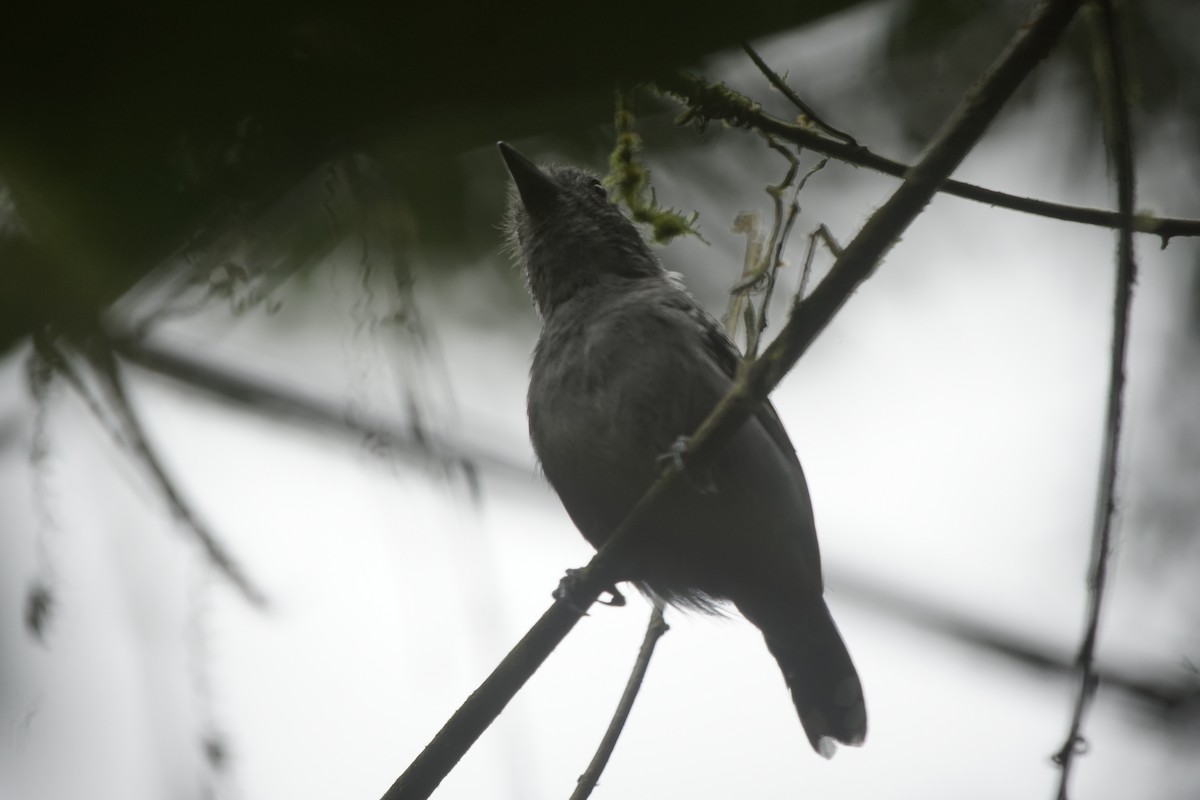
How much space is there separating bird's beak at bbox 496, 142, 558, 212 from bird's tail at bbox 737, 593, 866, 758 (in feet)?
5.84

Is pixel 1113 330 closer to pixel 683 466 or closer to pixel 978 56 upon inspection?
pixel 683 466

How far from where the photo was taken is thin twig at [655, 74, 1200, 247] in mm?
2619

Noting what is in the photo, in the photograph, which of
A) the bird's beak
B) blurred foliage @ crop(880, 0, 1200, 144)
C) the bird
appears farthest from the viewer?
blurred foliage @ crop(880, 0, 1200, 144)

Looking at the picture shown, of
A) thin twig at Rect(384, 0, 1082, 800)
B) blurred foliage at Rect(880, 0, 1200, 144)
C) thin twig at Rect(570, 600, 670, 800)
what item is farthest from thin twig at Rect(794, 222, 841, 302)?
blurred foliage at Rect(880, 0, 1200, 144)

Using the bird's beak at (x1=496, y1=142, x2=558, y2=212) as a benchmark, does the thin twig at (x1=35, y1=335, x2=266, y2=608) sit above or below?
below

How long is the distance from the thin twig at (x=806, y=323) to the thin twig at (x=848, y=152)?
0.28 m

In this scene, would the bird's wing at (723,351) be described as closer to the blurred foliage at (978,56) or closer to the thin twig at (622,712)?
the thin twig at (622,712)

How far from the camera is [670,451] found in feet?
11.2

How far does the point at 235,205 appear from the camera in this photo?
1.85 metres

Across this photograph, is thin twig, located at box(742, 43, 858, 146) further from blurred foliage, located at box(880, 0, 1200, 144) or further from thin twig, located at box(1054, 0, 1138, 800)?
blurred foliage, located at box(880, 0, 1200, 144)

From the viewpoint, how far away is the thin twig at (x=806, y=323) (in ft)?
7.48

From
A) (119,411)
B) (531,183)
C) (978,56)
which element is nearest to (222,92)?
(119,411)

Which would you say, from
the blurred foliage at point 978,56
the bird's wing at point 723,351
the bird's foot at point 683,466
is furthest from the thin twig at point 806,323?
the blurred foliage at point 978,56

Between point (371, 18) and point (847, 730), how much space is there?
127 inches
